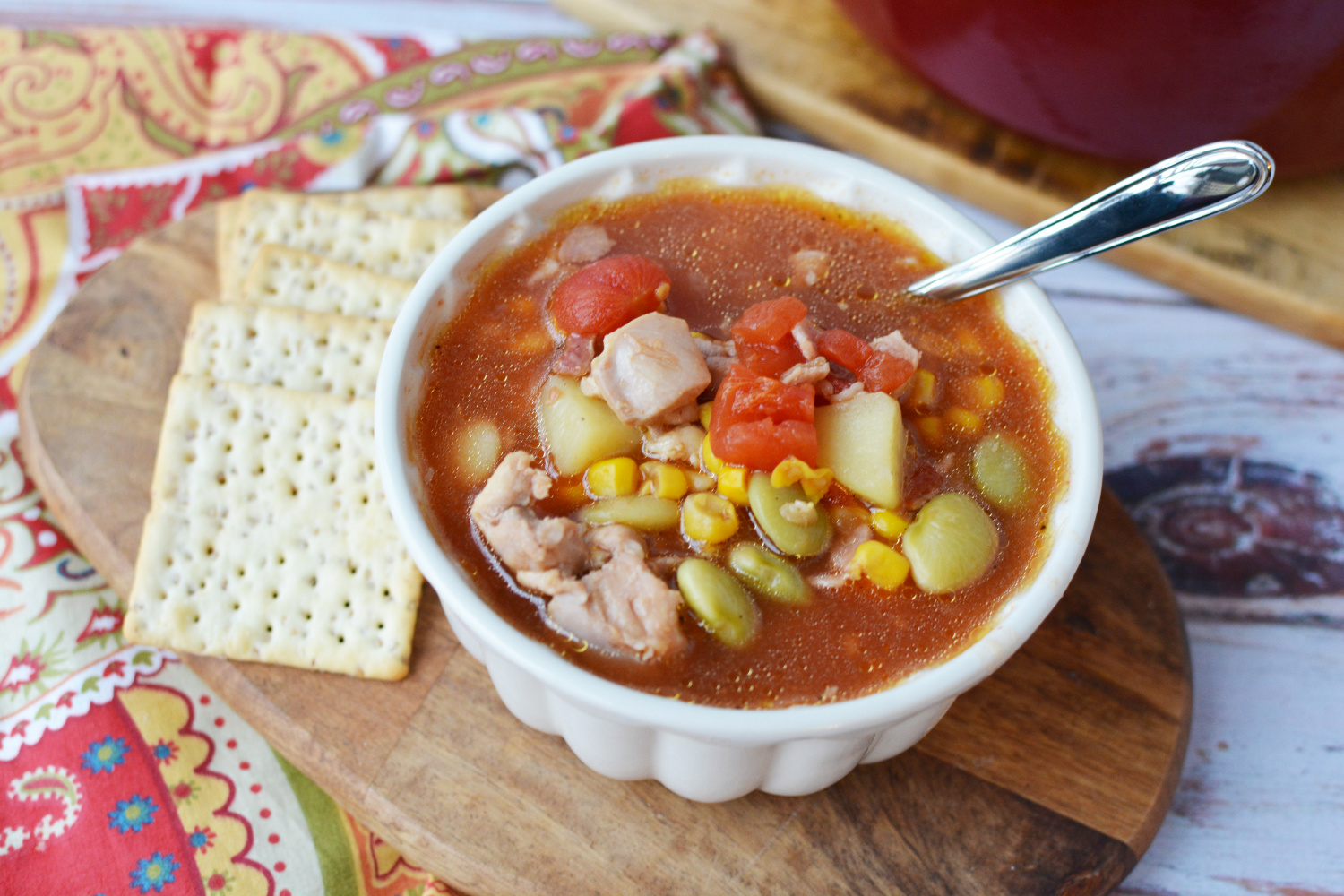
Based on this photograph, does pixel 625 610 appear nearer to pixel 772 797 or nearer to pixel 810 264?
pixel 772 797

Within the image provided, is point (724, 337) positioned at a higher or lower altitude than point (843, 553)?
higher

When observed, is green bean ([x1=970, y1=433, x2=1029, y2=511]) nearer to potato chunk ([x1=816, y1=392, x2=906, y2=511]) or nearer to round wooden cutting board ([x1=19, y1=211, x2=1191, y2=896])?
potato chunk ([x1=816, y1=392, x2=906, y2=511])

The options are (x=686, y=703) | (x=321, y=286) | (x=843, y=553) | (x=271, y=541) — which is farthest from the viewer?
(x=321, y=286)

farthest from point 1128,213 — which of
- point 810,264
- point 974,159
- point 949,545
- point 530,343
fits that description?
point 974,159

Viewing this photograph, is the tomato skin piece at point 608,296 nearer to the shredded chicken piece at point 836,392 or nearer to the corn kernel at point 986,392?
the shredded chicken piece at point 836,392

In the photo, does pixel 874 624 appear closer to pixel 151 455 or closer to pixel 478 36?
pixel 151 455

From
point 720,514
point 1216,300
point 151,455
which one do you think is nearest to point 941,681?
point 720,514

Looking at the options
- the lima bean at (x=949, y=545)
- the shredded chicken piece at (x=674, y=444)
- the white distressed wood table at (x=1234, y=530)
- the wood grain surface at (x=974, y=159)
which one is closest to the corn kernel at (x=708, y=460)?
the shredded chicken piece at (x=674, y=444)
